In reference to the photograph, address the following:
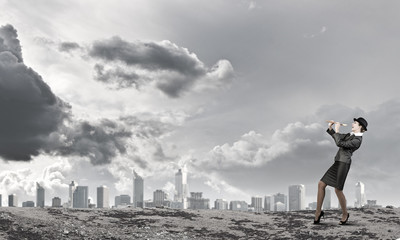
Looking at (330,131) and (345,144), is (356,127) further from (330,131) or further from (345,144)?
(330,131)

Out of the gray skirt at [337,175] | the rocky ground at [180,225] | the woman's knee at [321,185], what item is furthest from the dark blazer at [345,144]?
the rocky ground at [180,225]

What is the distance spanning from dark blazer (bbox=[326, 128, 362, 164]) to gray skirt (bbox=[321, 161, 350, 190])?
197mm

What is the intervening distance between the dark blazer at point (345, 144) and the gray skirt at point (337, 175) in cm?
20

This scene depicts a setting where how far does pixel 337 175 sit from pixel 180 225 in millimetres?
7532

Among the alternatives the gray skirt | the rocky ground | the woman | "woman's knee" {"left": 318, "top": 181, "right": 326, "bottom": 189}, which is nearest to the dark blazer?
the woman

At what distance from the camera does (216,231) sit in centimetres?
1981

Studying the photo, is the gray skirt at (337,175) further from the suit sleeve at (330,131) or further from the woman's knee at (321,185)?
the suit sleeve at (330,131)

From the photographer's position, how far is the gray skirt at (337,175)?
16141 millimetres

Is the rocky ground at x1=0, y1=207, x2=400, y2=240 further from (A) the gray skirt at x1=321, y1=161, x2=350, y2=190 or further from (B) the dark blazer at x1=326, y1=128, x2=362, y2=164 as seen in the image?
(B) the dark blazer at x1=326, y1=128, x2=362, y2=164

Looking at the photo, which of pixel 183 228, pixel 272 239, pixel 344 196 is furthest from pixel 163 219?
pixel 344 196

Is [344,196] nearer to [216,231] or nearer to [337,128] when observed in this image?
[337,128]

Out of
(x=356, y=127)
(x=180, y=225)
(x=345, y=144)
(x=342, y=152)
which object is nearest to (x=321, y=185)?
(x=342, y=152)

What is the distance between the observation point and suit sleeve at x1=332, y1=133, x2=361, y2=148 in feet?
51.6

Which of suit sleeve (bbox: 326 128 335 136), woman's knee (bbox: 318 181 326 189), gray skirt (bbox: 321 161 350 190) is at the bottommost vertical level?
woman's knee (bbox: 318 181 326 189)
